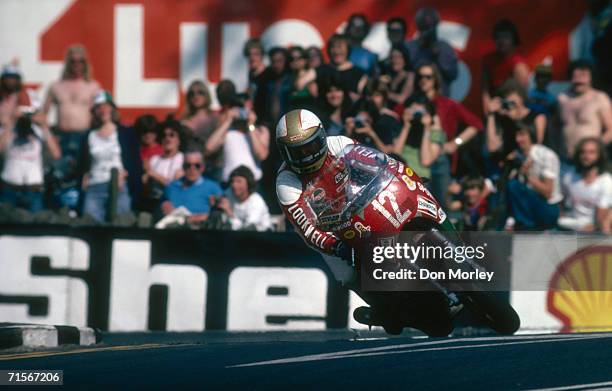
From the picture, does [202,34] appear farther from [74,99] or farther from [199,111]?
[74,99]

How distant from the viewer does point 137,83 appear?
16.6 meters

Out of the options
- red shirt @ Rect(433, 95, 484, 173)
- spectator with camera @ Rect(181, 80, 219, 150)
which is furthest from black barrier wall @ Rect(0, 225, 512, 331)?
red shirt @ Rect(433, 95, 484, 173)

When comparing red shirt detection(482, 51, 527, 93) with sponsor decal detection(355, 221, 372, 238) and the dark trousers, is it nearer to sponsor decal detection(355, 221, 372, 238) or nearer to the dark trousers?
the dark trousers

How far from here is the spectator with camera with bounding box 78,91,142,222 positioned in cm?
1424

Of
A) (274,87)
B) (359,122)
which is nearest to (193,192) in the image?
(274,87)

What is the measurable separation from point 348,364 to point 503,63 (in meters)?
7.19

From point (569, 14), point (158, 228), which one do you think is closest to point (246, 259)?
point (158, 228)

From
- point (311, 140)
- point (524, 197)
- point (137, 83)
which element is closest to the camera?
point (311, 140)

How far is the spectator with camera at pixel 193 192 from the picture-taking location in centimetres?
1395

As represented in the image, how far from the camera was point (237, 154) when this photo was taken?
14453mm

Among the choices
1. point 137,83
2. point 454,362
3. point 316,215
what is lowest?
point 454,362

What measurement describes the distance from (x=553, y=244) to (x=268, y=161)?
3.52m

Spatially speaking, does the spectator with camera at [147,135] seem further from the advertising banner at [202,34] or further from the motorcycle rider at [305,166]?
the motorcycle rider at [305,166]

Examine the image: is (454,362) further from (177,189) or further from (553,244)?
(177,189)
